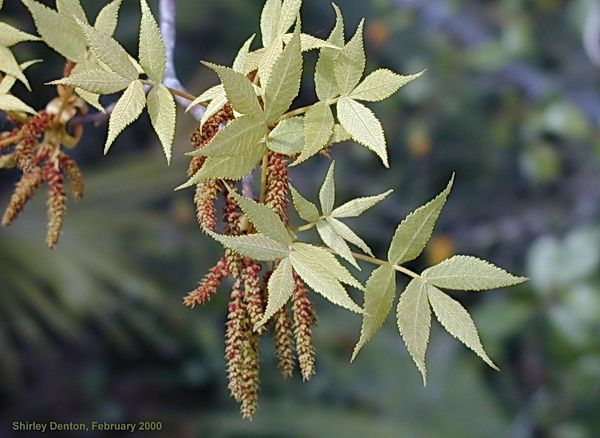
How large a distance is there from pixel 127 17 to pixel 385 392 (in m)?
1.50

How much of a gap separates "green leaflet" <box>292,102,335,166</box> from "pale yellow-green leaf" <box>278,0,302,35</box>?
68 millimetres

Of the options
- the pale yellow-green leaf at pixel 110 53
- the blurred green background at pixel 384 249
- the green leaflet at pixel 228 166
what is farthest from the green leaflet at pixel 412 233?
the blurred green background at pixel 384 249

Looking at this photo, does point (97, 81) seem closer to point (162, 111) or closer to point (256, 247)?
point (162, 111)

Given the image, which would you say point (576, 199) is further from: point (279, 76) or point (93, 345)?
point (279, 76)

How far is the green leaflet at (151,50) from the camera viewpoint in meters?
0.67

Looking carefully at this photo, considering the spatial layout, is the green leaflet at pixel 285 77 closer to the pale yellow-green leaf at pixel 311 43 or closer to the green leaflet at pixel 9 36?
the pale yellow-green leaf at pixel 311 43

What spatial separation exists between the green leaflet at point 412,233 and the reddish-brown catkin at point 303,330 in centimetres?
8

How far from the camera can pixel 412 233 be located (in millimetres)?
695

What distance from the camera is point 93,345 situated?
9.70 ft

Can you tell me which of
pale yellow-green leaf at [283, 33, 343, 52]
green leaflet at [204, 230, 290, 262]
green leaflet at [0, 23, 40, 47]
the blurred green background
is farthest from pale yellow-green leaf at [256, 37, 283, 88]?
the blurred green background

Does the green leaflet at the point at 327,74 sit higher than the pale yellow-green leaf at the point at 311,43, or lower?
lower

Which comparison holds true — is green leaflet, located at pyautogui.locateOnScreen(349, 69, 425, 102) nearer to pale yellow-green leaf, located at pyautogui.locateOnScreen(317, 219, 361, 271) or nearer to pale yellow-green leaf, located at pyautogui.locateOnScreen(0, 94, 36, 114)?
pale yellow-green leaf, located at pyautogui.locateOnScreen(317, 219, 361, 271)

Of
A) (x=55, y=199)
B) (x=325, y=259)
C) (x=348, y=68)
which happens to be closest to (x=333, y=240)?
(x=325, y=259)

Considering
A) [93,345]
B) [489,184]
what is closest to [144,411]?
[93,345]
